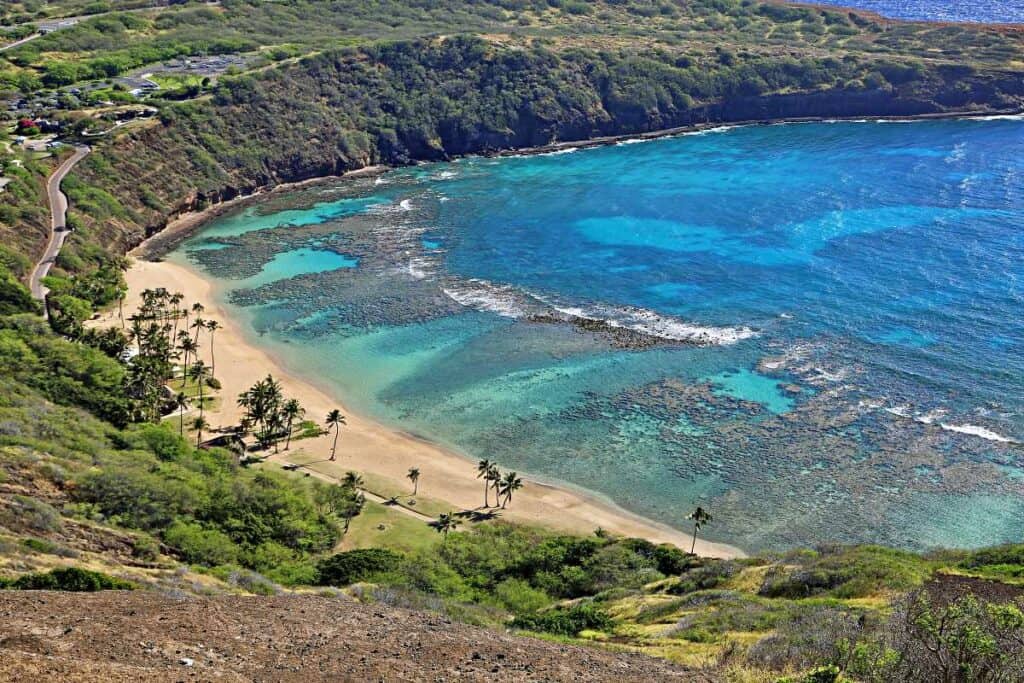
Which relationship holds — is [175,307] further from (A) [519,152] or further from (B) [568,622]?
(A) [519,152]

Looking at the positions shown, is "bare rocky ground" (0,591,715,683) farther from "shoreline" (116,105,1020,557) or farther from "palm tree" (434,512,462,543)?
"shoreline" (116,105,1020,557)

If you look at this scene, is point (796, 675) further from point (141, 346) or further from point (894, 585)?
point (141, 346)

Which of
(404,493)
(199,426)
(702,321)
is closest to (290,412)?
(199,426)

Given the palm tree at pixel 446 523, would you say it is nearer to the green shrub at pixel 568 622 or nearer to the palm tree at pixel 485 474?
the palm tree at pixel 485 474

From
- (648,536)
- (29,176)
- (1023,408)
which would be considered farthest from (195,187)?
(1023,408)

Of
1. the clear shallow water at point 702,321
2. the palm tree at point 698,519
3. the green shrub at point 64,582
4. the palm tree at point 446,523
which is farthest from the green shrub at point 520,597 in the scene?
the green shrub at point 64,582

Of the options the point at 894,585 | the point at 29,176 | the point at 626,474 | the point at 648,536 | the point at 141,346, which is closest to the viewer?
the point at 894,585
